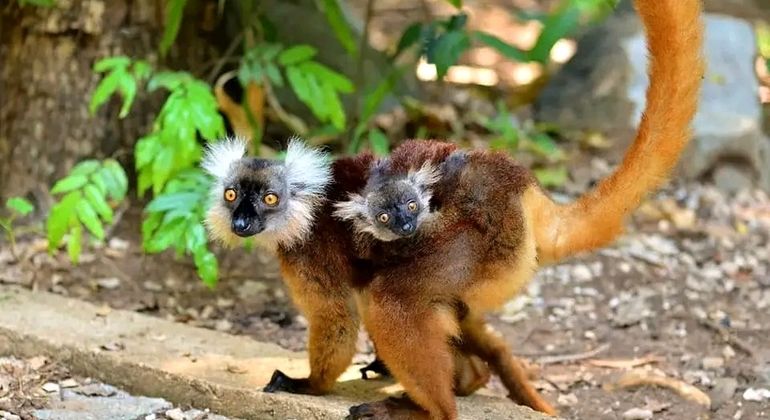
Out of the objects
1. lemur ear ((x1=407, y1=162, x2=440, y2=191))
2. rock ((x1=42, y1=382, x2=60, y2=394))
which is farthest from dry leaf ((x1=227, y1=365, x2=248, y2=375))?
lemur ear ((x1=407, y1=162, x2=440, y2=191))

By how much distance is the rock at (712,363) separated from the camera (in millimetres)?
5141

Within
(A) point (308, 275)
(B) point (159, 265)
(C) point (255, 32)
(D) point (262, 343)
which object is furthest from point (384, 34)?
(A) point (308, 275)

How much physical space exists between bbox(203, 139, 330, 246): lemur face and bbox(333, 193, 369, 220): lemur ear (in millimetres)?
129

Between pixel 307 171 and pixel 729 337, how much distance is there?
2.52 meters

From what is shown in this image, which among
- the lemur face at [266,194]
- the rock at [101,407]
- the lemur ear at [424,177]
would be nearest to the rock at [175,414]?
the rock at [101,407]

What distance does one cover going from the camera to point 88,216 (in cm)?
500

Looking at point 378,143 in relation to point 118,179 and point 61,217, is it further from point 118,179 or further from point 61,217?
point 61,217

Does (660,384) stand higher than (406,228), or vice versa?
(406,228)

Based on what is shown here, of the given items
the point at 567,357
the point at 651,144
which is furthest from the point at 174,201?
the point at 651,144

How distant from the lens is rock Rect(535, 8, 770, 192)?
7.80 meters

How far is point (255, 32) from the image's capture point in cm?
651

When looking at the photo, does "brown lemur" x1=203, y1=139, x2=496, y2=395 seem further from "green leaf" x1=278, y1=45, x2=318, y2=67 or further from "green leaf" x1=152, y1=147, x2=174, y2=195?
"green leaf" x1=278, y1=45, x2=318, y2=67

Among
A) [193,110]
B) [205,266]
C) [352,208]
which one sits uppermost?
[193,110]

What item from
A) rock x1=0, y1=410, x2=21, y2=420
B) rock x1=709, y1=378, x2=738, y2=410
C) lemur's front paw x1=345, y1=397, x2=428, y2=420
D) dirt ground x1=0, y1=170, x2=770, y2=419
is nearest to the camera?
lemur's front paw x1=345, y1=397, x2=428, y2=420
